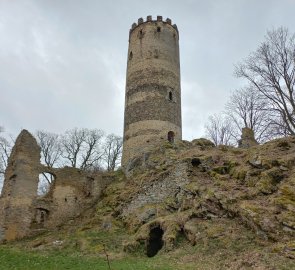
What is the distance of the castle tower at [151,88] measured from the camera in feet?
83.8

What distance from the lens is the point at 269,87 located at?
1021 inches

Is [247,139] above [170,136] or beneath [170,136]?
beneath

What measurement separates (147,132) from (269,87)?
27.8 feet

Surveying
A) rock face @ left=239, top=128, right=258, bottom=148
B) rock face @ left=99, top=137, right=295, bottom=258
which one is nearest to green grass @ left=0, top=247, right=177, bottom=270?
rock face @ left=99, top=137, right=295, bottom=258

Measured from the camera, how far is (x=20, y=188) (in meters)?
21.2

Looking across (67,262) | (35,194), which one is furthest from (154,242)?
(35,194)

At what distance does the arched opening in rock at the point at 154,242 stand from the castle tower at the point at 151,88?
879 centimetres

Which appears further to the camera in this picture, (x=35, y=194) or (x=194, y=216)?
(x=35, y=194)

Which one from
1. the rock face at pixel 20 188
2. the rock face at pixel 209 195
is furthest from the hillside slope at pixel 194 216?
the rock face at pixel 20 188

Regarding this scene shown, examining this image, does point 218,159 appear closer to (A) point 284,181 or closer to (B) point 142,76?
(A) point 284,181

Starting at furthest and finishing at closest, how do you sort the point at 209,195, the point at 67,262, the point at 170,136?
the point at 170,136
the point at 209,195
the point at 67,262

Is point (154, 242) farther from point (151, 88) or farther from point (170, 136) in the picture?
point (151, 88)

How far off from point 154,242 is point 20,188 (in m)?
8.87

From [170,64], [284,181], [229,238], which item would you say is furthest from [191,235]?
[170,64]
